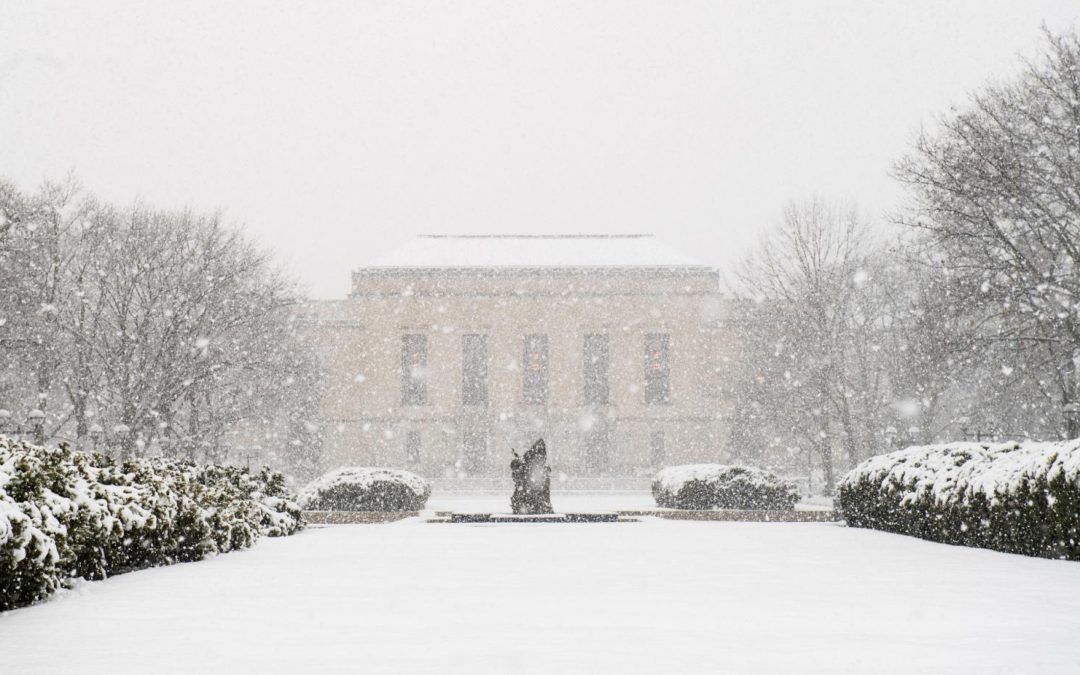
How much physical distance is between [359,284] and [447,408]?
8383mm

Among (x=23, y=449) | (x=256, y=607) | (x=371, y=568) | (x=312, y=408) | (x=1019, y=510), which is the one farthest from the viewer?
(x=312, y=408)

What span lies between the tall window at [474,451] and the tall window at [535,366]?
356 cm

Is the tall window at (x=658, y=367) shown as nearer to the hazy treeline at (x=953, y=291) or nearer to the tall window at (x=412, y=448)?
the hazy treeline at (x=953, y=291)

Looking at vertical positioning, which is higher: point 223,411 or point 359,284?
point 359,284


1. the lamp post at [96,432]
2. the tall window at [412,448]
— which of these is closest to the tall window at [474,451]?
the tall window at [412,448]

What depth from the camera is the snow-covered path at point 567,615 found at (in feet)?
16.2

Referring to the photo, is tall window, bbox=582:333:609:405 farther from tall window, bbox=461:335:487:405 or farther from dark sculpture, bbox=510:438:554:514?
dark sculpture, bbox=510:438:554:514

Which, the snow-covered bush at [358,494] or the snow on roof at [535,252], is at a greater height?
the snow on roof at [535,252]

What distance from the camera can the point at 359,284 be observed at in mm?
53375

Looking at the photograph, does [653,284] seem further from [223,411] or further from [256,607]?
[256,607]

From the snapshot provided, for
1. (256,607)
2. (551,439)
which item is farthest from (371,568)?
(551,439)

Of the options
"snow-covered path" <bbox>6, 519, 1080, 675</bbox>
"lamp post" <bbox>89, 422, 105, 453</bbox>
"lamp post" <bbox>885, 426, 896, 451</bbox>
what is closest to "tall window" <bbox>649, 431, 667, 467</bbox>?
"lamp post" <bbox>885, 426, 896, 451</bbox>

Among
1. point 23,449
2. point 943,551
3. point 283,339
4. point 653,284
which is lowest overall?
point 943,551

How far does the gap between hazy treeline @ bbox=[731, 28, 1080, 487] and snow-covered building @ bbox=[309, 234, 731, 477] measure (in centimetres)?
985
